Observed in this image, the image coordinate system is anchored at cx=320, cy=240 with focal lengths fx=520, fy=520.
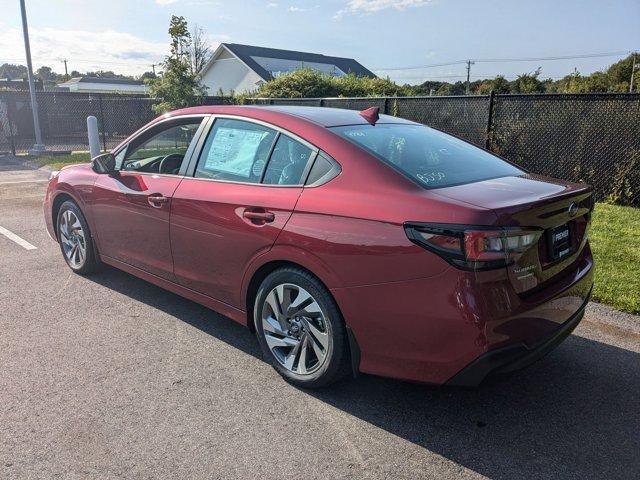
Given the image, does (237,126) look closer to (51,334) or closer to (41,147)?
(51,334)

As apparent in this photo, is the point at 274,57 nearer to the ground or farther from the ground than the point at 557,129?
farther from the ground

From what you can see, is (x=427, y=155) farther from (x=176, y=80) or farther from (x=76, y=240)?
(x=176, y=80)

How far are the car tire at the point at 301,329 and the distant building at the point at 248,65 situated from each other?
36383 millimetres

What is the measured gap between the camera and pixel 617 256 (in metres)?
5.43

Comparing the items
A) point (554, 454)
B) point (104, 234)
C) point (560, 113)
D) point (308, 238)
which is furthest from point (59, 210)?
point (560, 113)

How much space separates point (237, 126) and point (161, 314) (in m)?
1.73

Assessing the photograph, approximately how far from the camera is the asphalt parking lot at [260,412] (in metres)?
2.55

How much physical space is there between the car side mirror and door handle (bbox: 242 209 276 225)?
6.10ft

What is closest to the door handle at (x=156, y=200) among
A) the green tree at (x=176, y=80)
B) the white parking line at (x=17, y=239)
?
the white parking line at (x=17, y=239)

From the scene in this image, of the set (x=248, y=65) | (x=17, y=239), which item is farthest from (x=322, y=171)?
(x=248, y=65)

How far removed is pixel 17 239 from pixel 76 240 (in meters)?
2.11

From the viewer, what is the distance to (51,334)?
394 cm

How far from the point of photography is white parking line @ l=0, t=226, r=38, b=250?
20.6ft

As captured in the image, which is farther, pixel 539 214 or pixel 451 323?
pixel 539 214
